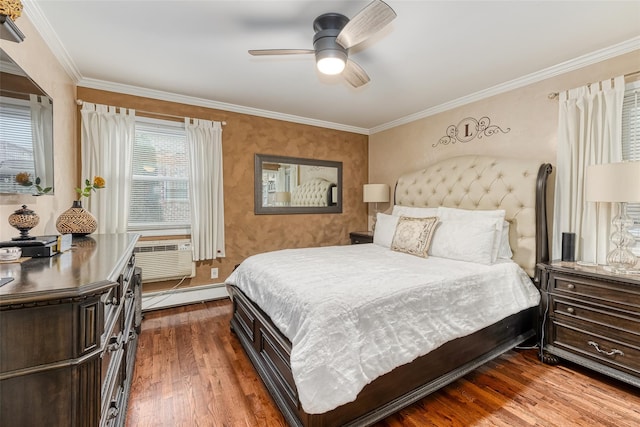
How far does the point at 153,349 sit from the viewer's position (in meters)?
2.42

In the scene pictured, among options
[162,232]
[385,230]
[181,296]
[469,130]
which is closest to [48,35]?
[162,232]

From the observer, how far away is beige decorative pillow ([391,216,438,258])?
269 cm

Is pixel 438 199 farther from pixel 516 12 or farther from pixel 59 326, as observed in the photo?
pixel 59 326

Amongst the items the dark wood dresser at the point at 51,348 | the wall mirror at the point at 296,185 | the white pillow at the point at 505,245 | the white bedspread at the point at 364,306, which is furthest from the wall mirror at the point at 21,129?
the white pillow at the point at 505,245

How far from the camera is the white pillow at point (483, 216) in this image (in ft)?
8.13

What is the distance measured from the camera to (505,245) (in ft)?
8.72

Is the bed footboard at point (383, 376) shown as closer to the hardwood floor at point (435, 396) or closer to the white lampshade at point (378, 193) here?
the hardwood floor at point (435, 396)

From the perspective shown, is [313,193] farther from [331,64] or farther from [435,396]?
[435,396]

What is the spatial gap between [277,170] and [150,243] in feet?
5.82

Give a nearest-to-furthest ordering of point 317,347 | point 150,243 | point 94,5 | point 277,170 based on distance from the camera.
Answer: point 317,347 < point 94,5 < point 150,243 < point 277,170

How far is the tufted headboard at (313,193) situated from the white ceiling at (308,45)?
1.28m

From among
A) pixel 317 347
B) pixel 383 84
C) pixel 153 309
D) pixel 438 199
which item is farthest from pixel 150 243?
pixel 438 199

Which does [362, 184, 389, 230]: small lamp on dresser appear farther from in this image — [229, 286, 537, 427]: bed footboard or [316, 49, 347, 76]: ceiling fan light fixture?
[316, 49, 347, 76]: ceiling fan light fixture

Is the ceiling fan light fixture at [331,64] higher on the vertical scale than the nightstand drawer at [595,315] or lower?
higher
